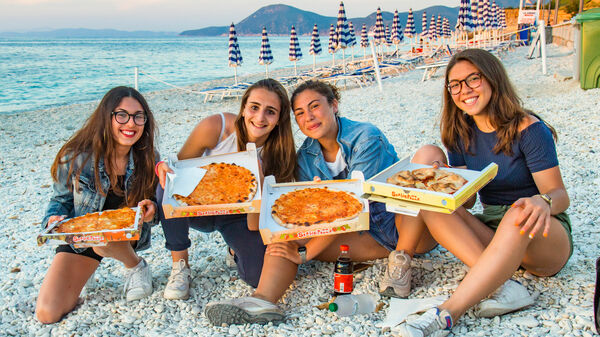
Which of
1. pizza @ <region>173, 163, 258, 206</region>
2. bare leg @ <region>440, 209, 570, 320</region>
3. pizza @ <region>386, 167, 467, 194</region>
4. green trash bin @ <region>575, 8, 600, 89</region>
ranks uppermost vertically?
green trash bin @ <region>575, 8, 600, 89</region>

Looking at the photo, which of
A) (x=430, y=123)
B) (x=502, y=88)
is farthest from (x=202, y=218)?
(x=430, y=123)

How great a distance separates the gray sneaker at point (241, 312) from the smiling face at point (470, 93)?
1807 mm

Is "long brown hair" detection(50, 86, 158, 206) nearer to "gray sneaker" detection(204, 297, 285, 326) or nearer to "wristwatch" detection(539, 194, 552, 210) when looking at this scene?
"gray sneaker" detection(204, 297, 285, 326)

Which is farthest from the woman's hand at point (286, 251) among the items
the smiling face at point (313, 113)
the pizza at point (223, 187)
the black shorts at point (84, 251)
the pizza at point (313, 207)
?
the black shorts at point (84, 251)

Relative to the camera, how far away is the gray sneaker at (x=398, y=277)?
311 centimetres

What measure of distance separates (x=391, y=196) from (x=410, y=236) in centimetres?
68

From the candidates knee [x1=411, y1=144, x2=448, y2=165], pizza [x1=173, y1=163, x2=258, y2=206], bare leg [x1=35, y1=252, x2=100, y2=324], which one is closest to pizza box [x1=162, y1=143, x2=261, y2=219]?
pizza [x1=173, y1=163, x2=258, y2=206]

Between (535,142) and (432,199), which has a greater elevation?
(535,142)

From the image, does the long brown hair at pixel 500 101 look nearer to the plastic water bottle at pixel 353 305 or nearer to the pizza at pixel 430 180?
the pizza at pixel 430 180

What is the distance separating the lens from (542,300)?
2939mm

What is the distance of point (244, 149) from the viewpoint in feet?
11.9

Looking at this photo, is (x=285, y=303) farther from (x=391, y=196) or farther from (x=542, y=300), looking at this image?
(x=542, y=300)

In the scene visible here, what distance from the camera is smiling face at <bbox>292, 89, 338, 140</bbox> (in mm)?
3367

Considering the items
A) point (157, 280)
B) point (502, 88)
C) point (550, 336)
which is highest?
point (502, 88)
